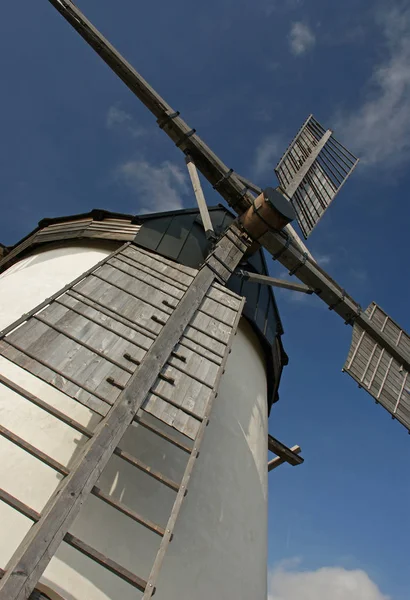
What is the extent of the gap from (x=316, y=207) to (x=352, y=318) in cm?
267

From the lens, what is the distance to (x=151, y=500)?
12.1ft

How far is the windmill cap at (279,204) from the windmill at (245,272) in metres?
0.02

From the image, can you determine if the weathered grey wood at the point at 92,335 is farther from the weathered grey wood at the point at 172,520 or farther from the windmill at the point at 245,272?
the weathered grey wood at the point at 172,520

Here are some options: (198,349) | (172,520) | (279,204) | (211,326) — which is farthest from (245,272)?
(172,520)

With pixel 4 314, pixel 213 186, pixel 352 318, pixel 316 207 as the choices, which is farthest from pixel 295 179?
Result: pixel 4 314

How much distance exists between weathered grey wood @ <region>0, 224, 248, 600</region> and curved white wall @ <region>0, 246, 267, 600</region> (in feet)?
2.86

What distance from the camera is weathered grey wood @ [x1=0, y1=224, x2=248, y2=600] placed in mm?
2006

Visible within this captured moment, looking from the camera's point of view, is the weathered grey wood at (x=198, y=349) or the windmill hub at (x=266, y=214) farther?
the windmill hub at (x=266, y=214)

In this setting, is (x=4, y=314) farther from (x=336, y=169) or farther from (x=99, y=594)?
(x=336, y=169)

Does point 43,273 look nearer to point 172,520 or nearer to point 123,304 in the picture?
point 123,304

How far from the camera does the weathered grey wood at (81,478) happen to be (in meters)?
2.01

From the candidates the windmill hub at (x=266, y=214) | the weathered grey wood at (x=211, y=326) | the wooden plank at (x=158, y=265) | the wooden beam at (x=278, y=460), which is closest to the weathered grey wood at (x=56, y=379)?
the weathered grey wood at (x=211, y=326)

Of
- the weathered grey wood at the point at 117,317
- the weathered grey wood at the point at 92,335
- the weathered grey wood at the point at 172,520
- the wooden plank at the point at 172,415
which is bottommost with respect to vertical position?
the weathered grey wood at the point at 172,520

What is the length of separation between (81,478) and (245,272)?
415cm
